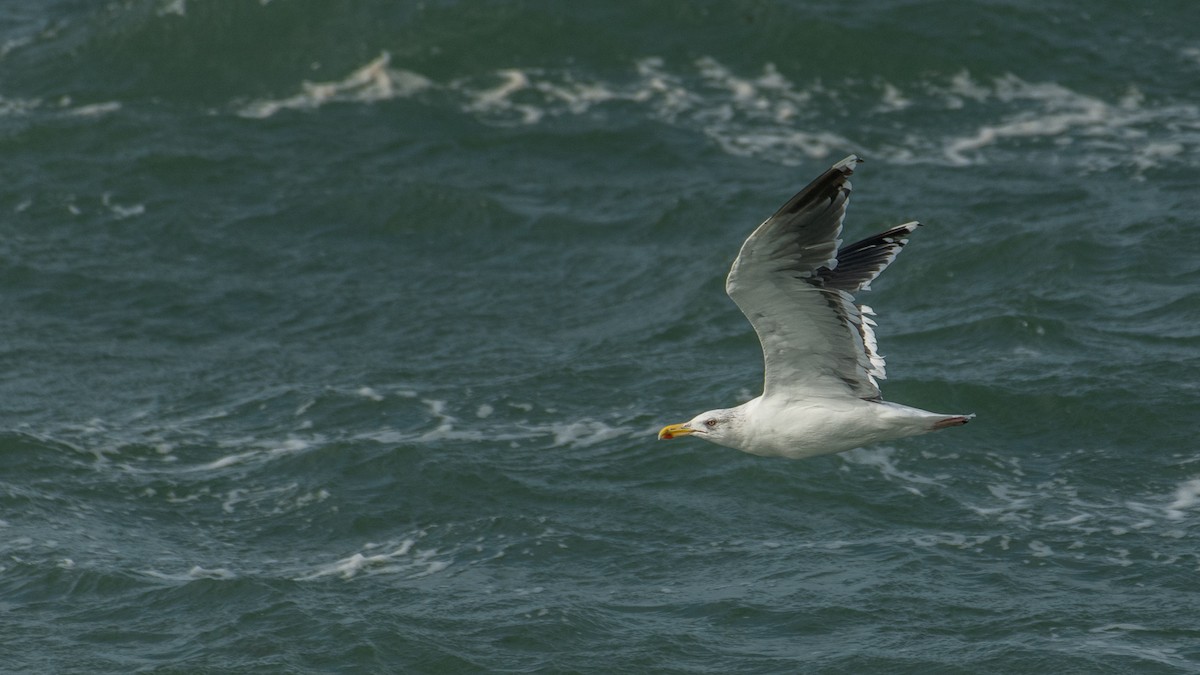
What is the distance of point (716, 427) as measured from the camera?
15.1 m

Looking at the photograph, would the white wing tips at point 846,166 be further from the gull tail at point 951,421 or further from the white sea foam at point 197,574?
the white sea foam at point 197,574

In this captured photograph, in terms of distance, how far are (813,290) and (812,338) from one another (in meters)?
0.76

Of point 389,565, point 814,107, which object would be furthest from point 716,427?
point 814,107

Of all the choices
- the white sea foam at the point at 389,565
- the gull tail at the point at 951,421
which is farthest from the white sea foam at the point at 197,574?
the gull tail at the point at 951,421

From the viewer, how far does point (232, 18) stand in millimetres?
31219

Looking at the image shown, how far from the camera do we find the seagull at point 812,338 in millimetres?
13047

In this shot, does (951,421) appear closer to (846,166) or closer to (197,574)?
(846,166)

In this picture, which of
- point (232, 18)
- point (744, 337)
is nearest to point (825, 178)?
point (744, 337)

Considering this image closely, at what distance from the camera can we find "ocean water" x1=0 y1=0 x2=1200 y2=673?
18047mm

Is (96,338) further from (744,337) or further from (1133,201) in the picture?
(1133,201)

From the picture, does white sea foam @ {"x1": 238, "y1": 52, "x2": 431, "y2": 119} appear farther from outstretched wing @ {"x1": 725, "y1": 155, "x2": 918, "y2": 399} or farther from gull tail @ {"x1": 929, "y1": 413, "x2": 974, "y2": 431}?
gull tail @ {"x1": 929, "y1": 413, "x2": 974, "y2": 431}

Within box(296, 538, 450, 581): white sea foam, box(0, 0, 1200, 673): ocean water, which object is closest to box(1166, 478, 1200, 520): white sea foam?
box(0, 0, 1200, 673): ocean water

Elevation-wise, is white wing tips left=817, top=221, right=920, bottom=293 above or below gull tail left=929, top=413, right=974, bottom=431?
above

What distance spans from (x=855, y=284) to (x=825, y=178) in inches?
60.1
